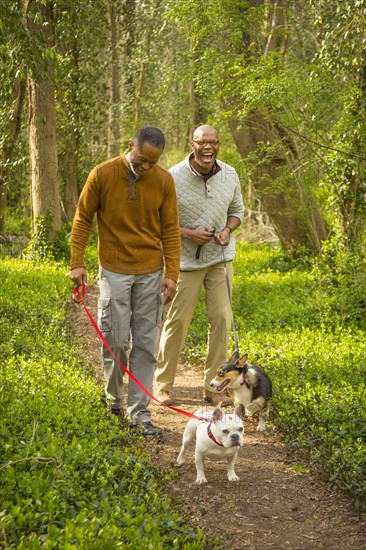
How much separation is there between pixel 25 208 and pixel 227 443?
18072 mm

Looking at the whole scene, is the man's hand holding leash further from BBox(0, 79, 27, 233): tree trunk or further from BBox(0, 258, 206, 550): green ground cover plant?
BBox(0, 79, 27, 233): tree trunk

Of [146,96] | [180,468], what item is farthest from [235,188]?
[146,96]

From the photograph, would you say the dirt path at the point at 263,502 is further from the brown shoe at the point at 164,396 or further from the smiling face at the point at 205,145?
the smiling face at the point at 205,145

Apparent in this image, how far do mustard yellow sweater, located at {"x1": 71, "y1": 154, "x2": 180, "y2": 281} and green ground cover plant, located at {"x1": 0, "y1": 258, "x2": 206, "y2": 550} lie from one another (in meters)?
1.22

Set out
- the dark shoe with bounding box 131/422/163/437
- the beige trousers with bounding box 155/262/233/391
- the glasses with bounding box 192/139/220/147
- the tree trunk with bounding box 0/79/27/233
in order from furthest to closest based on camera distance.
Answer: the tree trunk with bounding box 0/79/27/233 → the beige trousers with bounding box 155/262/233/391 → the glasses with bounding box 192/139/220/147 → the dark shoe with bounding box 131/422/163/437

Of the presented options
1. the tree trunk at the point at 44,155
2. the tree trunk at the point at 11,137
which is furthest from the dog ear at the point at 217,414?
the tree trunk at the point at 11,137

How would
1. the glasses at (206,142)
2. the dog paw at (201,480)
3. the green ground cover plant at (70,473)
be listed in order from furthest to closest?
the glasses at (206,142)
the dog paw at (201,480)
the green ground cover plant at (70,473)

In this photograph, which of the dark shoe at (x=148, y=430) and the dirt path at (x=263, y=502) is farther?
the dark shoe at (x=148, y=430)

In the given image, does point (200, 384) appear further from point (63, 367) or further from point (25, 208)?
point (25, 208)

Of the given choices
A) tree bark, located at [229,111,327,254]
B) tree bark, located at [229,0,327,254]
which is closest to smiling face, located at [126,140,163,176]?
tree bark, located at [229,0,327,254]

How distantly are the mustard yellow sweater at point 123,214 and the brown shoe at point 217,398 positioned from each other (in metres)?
1.74

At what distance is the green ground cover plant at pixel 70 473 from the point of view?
3988 mm

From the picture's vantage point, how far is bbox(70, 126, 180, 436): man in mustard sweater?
20.0 ft

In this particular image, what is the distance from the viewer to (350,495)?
5418 millimetres
